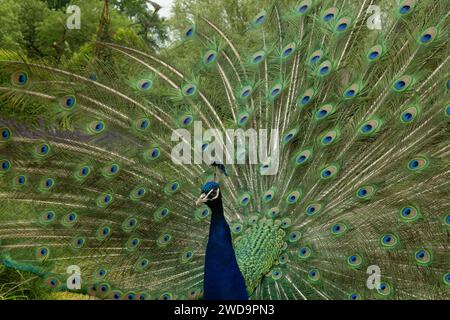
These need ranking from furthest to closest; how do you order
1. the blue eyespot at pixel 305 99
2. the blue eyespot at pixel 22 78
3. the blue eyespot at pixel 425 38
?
the blue eyespot at pixel 305 99, the blue eyespot at pixel 425 38, the blue eyespot at pixel 22 78

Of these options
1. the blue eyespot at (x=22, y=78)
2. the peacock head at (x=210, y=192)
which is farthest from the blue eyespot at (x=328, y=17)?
the blue eyespot at (x=22, y=78)

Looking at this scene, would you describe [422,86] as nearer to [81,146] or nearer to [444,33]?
[444,33]

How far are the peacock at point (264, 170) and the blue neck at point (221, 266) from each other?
0.86 feet

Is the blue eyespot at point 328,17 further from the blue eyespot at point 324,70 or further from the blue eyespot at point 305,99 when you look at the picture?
the blue eyespot at point 305,99

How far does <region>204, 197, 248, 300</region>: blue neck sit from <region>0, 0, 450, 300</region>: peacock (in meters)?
0.26

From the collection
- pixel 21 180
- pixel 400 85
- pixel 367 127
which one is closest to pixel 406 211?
pixel 367 127

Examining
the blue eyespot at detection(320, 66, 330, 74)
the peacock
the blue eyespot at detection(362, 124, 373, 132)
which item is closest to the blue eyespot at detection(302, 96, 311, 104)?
the peacock

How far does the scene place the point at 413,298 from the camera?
10.8 feet

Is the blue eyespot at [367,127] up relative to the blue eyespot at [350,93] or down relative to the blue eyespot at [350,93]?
down

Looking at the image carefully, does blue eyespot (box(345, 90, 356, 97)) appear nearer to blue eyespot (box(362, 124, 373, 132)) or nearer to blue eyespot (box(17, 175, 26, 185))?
blue eyespot (box(362, 124, 373, 132))

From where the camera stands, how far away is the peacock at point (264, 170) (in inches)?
129

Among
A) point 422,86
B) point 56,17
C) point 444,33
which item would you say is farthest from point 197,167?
point 56,17

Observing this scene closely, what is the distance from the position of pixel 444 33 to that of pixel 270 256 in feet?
5.61

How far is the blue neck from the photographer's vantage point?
9.74 feet
